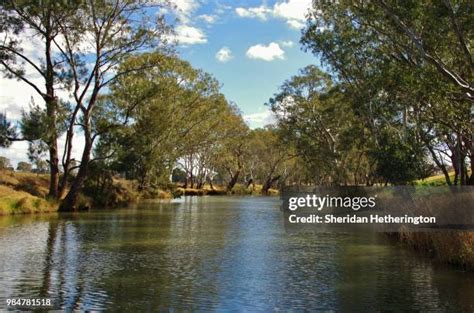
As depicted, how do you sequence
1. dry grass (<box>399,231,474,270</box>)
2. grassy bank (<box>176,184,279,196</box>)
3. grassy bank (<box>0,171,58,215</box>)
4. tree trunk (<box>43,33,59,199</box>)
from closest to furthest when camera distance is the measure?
dry grass (<box>399,231,474,270</box>) → grassy bank (<box>0,171,58,215</box>) → tree trunk (<box>43,33,59,199</box>) → grassy bank (<box>176,184,279,196</box>)

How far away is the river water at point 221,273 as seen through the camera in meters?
12.8

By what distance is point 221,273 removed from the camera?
651 inches

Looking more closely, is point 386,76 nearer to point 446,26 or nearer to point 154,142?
point 446,26

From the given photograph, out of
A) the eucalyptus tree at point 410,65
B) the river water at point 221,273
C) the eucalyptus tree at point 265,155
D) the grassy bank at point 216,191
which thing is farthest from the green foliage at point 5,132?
the eucalyptus tree at point 265,155

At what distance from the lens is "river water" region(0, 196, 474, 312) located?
42.0 ft

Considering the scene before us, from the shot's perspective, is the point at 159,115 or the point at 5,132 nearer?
the point at 5,132

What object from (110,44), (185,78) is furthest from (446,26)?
(185,78)

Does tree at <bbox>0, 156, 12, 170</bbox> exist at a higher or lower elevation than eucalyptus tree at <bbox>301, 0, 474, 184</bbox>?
lower

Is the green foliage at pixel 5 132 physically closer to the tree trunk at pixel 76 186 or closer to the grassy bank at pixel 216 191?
the tree trunk at pixel 76 186

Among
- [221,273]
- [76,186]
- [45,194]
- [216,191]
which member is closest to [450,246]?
[221,273]

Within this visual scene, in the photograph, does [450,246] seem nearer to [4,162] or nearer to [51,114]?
[51,114]

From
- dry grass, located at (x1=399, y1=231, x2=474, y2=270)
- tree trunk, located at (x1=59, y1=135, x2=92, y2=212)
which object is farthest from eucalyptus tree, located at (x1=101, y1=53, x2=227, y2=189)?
dry grass, located at (x1=399, y1=231, x2=474, y2=270)

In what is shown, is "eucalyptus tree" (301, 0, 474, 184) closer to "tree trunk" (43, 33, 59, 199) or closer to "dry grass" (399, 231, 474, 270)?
"dry grass" (399, 231, 474, 270)

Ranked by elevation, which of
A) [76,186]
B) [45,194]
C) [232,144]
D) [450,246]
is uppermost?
[232,144]
